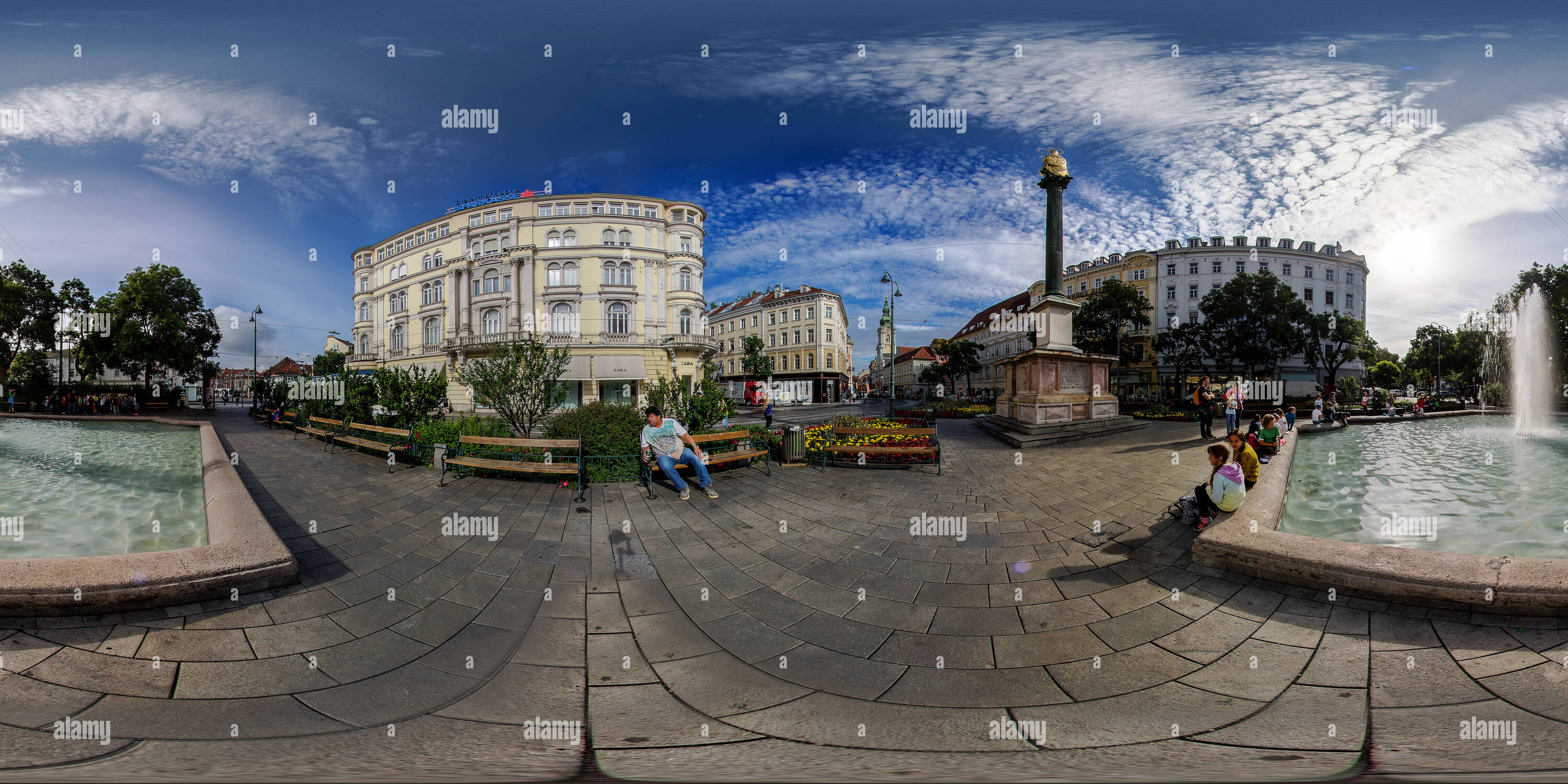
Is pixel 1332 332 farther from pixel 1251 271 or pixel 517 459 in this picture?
pixel 517 459

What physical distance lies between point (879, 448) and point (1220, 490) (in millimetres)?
4821

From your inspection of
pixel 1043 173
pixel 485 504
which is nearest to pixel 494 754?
pixel 485 504

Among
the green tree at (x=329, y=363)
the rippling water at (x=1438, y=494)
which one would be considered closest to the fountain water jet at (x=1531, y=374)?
the rippling water at (x=1438, y=494)

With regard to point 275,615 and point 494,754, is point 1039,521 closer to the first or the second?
point 494,754

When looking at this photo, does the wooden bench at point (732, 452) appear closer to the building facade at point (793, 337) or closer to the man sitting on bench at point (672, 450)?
the man sitting on bench at point (672, 450)

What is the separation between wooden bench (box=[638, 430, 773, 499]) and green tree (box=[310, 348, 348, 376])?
50.6 metres

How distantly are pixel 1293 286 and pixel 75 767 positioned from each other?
66.6 meters

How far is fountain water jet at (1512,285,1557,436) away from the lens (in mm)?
18609

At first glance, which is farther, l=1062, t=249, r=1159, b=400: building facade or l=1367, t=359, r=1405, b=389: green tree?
l=1367, t=359, r=1405, b=389: green tree

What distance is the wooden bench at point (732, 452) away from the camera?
874 centimetres

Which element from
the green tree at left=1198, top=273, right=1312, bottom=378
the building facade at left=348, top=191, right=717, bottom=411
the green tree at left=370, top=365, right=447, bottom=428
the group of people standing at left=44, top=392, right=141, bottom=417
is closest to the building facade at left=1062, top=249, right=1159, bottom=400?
the green tree at left=1198, top=273, right=1312, bottom=378

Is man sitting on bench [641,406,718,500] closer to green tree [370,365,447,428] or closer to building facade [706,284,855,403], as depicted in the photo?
green tree [370,365,447,428]

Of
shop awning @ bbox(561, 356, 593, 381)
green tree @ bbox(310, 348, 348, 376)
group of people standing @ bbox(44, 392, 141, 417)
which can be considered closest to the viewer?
group of people standing @ bbox(44, 392, 141, 417)

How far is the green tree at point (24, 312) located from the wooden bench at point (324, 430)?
1262 inches
